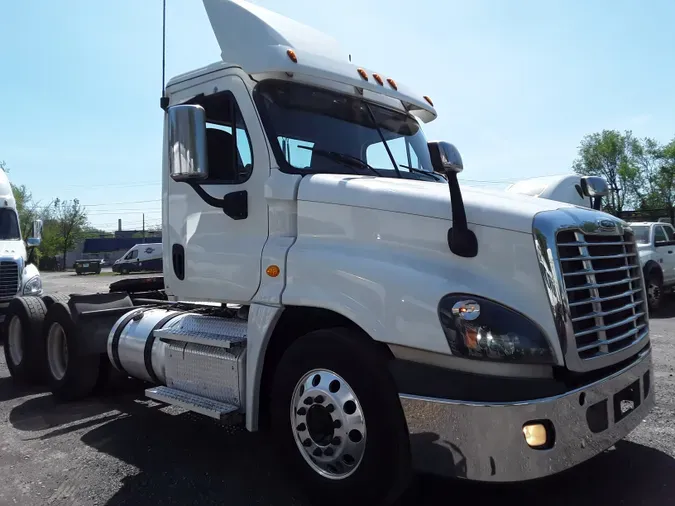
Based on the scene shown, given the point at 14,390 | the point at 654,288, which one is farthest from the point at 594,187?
the point at 654,288

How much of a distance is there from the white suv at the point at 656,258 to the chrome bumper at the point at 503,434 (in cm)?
1049

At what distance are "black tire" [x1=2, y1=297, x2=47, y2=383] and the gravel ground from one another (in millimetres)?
977

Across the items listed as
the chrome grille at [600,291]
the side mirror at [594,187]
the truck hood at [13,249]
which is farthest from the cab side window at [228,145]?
the truck hood at [13,249]

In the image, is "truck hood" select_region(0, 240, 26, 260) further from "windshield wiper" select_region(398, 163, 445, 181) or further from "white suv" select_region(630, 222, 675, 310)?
"white suv" select_region(630, 222, 675, 310)

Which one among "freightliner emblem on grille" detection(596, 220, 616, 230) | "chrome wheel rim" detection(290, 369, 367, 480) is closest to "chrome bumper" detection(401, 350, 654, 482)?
"chrome wheel rim" detection(290, 369, 367, 480)

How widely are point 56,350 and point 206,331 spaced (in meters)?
3.17

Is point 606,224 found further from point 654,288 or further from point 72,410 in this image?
point 654,288

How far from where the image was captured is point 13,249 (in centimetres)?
1090

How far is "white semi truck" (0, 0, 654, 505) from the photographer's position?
283cm

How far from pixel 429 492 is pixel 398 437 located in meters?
0.90

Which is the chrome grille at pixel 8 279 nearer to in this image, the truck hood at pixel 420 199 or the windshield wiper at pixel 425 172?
the truck hood at pixel 420 199

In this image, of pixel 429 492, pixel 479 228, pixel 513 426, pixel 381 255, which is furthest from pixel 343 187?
pixel 429 492

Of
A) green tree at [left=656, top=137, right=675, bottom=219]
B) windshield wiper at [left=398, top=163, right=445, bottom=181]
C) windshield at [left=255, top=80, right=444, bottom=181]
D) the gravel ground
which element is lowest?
the gravel ground

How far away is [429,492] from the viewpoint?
3643mm
